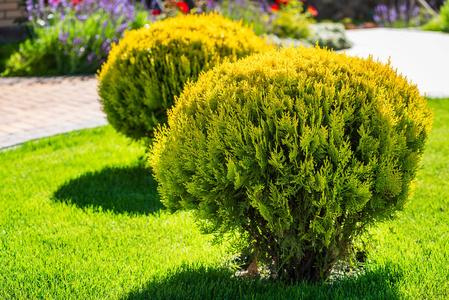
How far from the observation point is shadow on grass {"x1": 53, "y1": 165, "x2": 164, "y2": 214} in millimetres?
5000

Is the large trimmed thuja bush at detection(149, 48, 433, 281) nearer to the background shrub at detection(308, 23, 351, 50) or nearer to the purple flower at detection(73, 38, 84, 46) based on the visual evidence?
the purple flower at detection(73, 38, 84, 46)

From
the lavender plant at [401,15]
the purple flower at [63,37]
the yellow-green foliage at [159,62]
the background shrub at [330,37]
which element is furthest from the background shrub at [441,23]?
the yellow-green foliage at [159,62]

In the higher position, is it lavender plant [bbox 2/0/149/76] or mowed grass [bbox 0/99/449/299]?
lavender plant [bbox 2/0/149/76]

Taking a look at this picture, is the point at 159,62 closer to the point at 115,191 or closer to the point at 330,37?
the point at 115,191

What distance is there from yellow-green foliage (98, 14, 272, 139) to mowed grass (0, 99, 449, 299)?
2.57 feet

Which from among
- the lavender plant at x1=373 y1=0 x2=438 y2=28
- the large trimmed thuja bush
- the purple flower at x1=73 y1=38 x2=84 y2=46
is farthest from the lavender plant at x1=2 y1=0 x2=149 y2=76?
the lavender plant at x1=373 y1=0 x2=438 y2=28

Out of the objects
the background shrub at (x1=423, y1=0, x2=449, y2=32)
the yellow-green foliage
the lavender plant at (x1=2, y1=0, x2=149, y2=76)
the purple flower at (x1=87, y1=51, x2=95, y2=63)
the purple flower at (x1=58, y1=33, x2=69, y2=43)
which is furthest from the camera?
the background shrub at (x1=423, y1=0, x2=449, y2=32)

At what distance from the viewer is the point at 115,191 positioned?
538 centimetres

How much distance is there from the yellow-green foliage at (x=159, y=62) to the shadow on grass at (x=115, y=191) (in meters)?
0.54

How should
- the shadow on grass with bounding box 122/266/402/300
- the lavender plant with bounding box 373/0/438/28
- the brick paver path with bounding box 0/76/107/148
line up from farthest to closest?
the lavender plant with bounding box 373/0/438/28, the brick paver path with bounding box 0/76/107/148, the shadow on grass with bounding box 122/266/402/300

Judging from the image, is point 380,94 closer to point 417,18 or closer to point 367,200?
point 367,200

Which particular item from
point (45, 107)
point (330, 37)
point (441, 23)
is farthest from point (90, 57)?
point (441, 23)

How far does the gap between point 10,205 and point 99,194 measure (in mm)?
849

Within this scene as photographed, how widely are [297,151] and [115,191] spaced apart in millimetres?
2866
